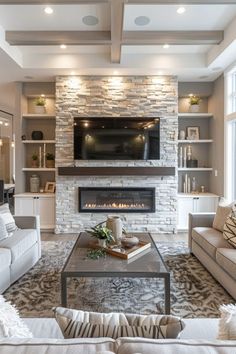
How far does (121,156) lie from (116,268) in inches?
138

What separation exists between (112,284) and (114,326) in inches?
97.7

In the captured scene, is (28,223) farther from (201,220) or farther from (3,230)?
(201,220)

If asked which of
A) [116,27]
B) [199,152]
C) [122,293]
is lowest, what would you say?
[122,293]

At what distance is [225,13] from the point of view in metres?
4.20

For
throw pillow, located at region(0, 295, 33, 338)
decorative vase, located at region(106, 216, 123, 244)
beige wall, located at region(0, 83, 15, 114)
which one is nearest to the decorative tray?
decorative vase, located at region(106, 216, 123, 244)

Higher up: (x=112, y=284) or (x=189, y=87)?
(x=189, y=87)

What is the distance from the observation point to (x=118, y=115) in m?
6.03

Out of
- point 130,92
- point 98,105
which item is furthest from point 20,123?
point 130,92

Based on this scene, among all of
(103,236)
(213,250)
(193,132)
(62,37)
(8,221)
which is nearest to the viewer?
(103,236)

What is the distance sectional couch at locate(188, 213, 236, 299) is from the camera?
305cm

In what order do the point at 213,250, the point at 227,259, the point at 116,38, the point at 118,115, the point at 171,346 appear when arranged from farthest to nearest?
1. the point at 118,115
2. the point at 116,38
3. the point at 213,250
4. the point at 227,259
5. the point at 171,346

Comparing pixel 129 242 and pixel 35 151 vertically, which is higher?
pixel 35 151

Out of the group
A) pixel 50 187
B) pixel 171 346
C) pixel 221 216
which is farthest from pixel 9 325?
pixel 50 187

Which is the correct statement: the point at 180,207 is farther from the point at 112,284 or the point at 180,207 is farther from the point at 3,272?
the point at 3,272
